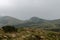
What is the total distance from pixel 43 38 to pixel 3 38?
5856mm

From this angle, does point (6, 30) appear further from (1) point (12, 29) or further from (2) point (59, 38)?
A: (2) point (59, 38)

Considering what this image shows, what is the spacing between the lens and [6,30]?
83.3ft

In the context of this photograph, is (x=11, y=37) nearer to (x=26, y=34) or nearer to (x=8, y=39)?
(x=8, y=39)

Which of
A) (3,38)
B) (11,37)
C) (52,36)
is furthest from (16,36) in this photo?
(52,36)

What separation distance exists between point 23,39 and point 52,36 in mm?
5218

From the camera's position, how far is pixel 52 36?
22703 millimetres

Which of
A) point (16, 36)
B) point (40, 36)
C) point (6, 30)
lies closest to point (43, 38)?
point (40, 36)

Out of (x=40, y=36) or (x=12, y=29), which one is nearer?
(x=40, y=36)

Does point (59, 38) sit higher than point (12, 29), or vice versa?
point (12, 29)

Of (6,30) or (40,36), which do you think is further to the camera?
(6,30)

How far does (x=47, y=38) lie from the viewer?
847 inches

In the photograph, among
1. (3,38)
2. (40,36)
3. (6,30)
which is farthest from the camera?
(6,30)

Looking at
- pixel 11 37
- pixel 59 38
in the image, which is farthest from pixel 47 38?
pixel 11 37

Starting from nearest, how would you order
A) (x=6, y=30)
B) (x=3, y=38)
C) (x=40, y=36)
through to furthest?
(x=3, y=38) < (x=40, y=36) < (x=6, y=30)
